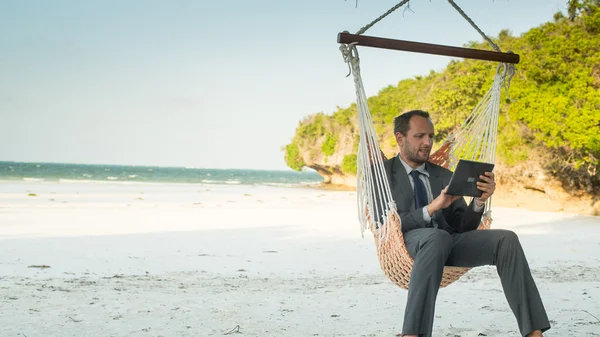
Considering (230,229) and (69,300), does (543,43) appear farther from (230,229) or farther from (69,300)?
(69,300)

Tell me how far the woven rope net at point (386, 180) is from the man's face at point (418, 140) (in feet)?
0.33

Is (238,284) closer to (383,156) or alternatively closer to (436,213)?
(383,156)

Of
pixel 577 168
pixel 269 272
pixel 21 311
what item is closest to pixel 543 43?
pixel 577 168

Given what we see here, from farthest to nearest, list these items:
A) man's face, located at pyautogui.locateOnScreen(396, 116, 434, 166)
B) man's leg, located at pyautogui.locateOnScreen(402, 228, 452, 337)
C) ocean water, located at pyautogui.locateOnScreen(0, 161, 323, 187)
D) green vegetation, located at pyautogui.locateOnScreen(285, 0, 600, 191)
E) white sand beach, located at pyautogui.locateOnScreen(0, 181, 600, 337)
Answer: ocean water, located at pyautogui.locateOnScreen(0, 161, 323, 187) → green vegetation, located at pyautogui.locateOnScreen(285, 0, 600, 191) → white sand beach, located at pyautogui.locateOnScreen(0, 181, 600, 337) → man's face, located at pyautogui.locateOnScreen(396, 116, 434, 166) → man's leg, located at pyautogui.locateOnScreen(402, 228, 452, 337)

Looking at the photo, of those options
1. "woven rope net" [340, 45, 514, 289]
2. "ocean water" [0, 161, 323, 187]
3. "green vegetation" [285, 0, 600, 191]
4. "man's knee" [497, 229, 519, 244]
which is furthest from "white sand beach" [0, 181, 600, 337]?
"ocean water" [0, 161, 323, 187]

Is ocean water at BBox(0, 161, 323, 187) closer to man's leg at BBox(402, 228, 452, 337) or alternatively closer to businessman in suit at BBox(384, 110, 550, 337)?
businessman in suit at BBox(384, 110, 550, 337)

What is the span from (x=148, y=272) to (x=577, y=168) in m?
8.05

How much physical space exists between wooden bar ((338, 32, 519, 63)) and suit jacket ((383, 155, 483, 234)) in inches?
17.0

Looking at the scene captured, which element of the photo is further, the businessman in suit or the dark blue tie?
the dark blue tie

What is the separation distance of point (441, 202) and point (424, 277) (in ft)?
0.94

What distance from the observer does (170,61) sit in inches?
1211

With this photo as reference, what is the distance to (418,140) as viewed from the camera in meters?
2.19

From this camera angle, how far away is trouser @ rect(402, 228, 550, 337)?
1.83 m

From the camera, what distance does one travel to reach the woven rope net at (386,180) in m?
2.06
